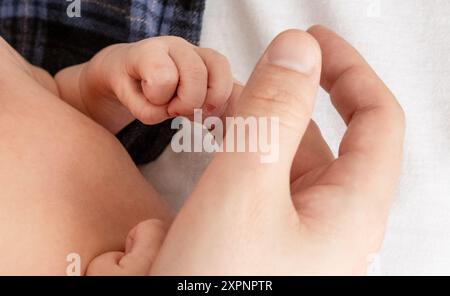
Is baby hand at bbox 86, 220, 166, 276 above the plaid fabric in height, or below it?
below

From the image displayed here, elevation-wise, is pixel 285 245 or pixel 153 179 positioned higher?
pixel 285 245

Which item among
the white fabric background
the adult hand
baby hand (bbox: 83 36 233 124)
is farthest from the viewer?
the white fabric background

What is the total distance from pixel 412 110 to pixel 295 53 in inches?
14.3

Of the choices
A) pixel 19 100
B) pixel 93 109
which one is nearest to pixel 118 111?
pixel 93 109

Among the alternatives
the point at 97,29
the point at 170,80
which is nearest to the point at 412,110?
the point at 170,80

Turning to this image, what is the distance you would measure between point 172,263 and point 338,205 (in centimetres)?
14

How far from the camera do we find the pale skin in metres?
0.45

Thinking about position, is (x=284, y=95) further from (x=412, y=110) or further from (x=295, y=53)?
(x=412, y=110)

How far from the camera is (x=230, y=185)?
451mm

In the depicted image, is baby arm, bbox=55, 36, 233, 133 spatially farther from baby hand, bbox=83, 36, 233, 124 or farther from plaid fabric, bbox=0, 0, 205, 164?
plaid fabric, bbox=0, 0, 205, 164

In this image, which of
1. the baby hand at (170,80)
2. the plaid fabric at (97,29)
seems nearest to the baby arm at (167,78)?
the baby hand at (170,80)

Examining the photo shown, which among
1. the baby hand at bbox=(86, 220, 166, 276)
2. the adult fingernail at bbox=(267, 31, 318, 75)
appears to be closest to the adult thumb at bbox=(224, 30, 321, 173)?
the adult fingernail at bbox=(267, 31, 318, 75)

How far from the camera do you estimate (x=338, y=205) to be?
491 millimetres
